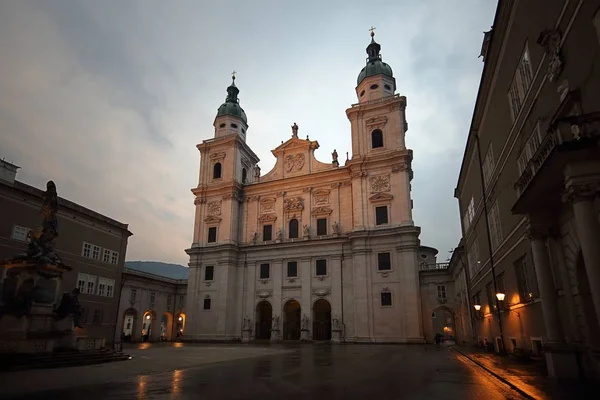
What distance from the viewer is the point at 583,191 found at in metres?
9.70

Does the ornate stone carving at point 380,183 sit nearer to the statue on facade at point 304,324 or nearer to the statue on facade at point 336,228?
the statue on facade at point 336,228

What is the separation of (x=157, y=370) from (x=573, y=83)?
1753 cm

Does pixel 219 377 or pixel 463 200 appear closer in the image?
pixel 219 377

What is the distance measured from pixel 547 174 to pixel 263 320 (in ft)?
146

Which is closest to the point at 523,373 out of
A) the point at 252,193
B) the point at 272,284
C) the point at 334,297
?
the point at 334,297

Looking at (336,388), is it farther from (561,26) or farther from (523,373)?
(561,26)

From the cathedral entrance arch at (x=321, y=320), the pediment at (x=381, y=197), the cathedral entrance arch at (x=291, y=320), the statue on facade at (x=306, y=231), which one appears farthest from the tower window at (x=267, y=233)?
the pediment at (x=381, y=197)

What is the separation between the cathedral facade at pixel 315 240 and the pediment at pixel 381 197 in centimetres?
11

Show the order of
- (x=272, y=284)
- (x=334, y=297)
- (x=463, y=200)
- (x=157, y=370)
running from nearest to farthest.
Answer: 1. (x=157, y=370)
2. (x=463, y=200)
3. (x=334, y=297)
4. (x=272, y=284)

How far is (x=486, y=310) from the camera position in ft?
90.8

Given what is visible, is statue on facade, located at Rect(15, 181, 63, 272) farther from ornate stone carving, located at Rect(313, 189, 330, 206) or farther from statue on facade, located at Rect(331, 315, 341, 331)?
ornate stone carving, located at Rect(313, 189, 330, 206)

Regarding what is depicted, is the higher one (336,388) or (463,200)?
(463,200)

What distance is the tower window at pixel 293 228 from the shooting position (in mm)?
50844

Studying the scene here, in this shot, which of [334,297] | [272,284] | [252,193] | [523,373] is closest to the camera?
[523,373]
